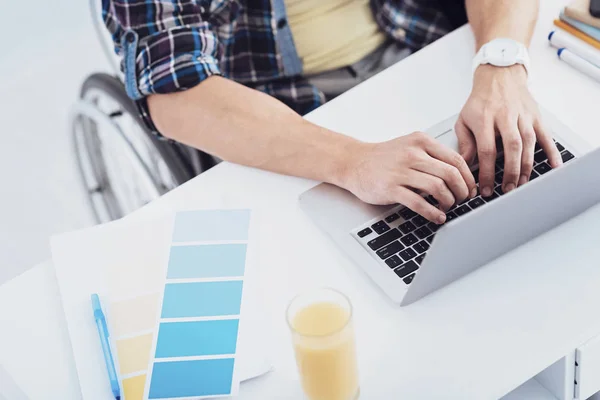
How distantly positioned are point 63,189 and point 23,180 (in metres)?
0.14

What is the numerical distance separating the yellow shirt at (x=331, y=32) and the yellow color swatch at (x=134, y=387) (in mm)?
750

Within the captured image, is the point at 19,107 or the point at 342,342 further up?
the point at 342,342

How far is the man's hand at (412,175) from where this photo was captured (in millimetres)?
942

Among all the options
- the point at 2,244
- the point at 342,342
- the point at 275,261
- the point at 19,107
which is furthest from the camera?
the point at 19,107

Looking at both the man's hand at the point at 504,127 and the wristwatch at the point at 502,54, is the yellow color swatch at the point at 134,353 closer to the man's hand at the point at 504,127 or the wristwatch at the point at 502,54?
the man's hand at the point at 504,127

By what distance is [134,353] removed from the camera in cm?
87

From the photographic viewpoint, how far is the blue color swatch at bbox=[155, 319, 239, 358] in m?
0.86

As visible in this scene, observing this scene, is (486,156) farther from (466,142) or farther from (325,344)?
(325,344)

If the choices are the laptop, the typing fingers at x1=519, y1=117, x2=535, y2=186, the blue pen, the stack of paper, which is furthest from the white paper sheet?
the stack of paper

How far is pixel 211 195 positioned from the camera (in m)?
1.05

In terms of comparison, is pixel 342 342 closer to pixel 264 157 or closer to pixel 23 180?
pixel 264 157

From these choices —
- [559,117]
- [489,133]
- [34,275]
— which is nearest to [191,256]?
[34,275]

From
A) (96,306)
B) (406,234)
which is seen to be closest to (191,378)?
(96,306)

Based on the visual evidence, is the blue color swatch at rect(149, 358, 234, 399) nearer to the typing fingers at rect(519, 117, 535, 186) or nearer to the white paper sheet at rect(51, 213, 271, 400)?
the white paper sheet at rect(51, 213, 271, 400)
